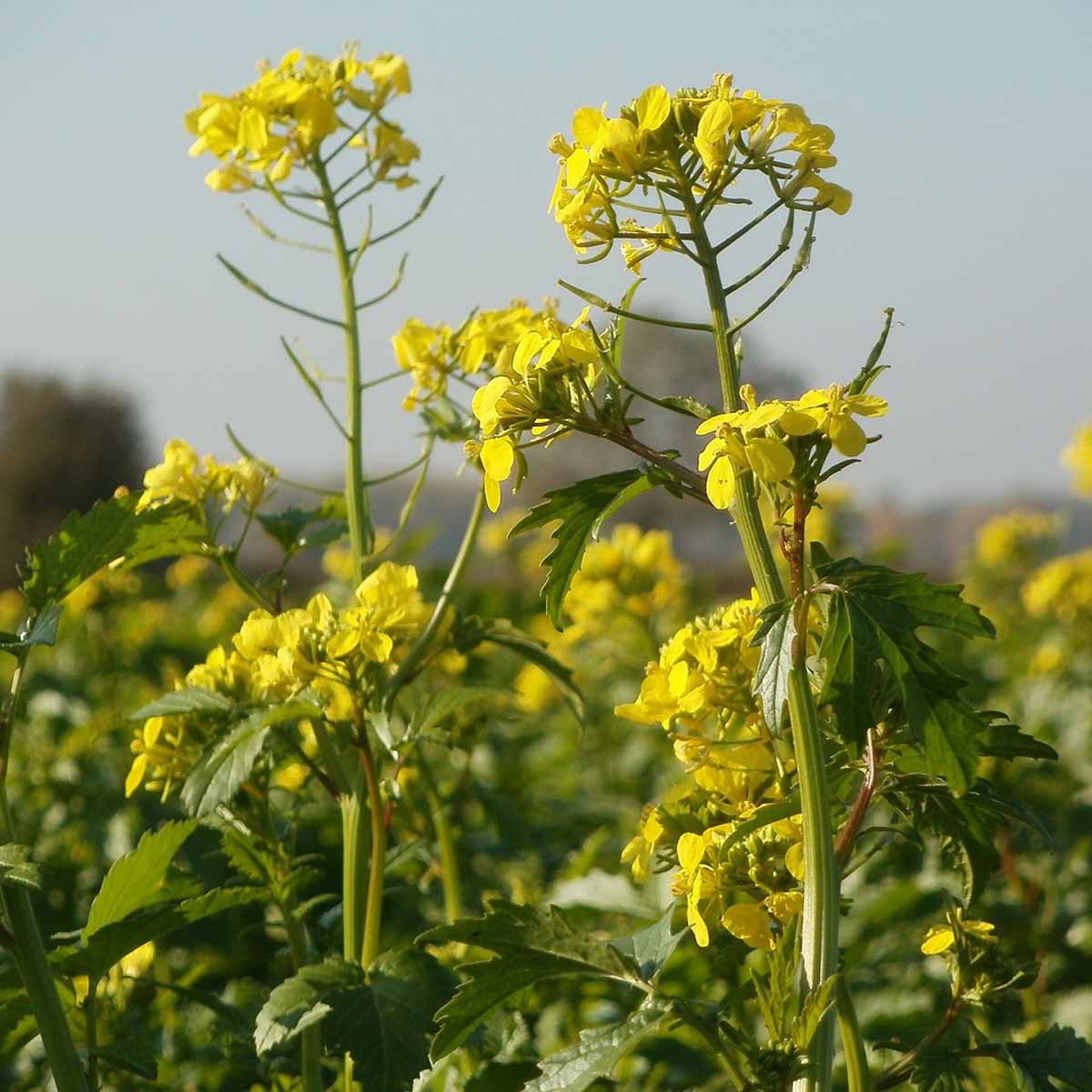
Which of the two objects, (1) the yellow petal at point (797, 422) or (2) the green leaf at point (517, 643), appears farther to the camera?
(2) the green leaf at point (517, 643)

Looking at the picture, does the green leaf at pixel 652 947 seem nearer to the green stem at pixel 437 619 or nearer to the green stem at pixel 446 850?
the green stem at pixel 437 619

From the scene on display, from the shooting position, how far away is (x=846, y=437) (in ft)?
3.96

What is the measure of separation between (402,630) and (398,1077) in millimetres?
552

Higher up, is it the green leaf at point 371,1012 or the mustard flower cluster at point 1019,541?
the green leaf at point 371,1012

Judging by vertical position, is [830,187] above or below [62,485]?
above

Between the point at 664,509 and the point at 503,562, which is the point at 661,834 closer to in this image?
the point at 503,562

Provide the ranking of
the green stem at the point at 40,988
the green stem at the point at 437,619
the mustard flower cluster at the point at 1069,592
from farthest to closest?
the mustard flower cluster at the point at 1069,592, the green stem at the point at 437,619, the green stem at the point at 40,988

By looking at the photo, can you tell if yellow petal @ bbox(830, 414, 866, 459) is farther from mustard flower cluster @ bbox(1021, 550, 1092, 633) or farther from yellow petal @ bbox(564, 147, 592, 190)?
mustard flower cluster @ bbox(1021, 550, 1092, 633)

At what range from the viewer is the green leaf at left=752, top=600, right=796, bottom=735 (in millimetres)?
1187

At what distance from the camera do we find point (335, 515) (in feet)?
7.46

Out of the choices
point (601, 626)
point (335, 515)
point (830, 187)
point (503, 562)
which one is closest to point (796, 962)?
point (830, 187)

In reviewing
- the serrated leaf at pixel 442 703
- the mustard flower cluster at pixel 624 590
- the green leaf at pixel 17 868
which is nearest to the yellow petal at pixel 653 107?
the serrated leaf at pixel 442 703

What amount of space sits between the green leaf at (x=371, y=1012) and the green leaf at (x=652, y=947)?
0.25 metres

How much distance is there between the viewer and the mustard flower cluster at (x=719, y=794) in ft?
4.62
